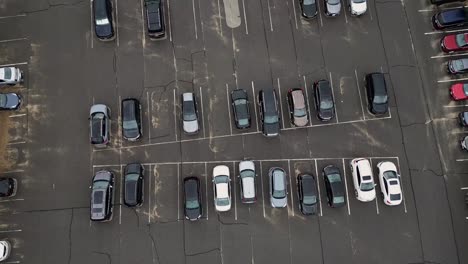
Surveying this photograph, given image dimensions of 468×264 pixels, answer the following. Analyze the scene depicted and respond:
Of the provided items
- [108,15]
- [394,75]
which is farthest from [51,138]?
[394,75]

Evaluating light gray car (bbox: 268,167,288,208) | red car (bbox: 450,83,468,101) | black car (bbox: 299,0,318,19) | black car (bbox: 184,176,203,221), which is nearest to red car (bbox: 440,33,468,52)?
red car (bbox: 450,83,468,101)

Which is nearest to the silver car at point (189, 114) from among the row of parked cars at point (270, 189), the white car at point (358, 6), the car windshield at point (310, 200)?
the row of parked cars at point (270, 189)

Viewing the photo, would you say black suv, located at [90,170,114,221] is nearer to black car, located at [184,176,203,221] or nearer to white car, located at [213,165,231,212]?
black car, located at [184,176,203,221]

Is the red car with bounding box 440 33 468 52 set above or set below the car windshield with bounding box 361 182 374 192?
above

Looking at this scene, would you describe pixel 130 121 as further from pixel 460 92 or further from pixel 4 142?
pixel 460 92

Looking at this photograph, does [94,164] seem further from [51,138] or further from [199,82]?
[199,82]

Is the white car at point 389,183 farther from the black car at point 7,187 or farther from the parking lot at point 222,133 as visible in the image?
the black car at point 7,187
